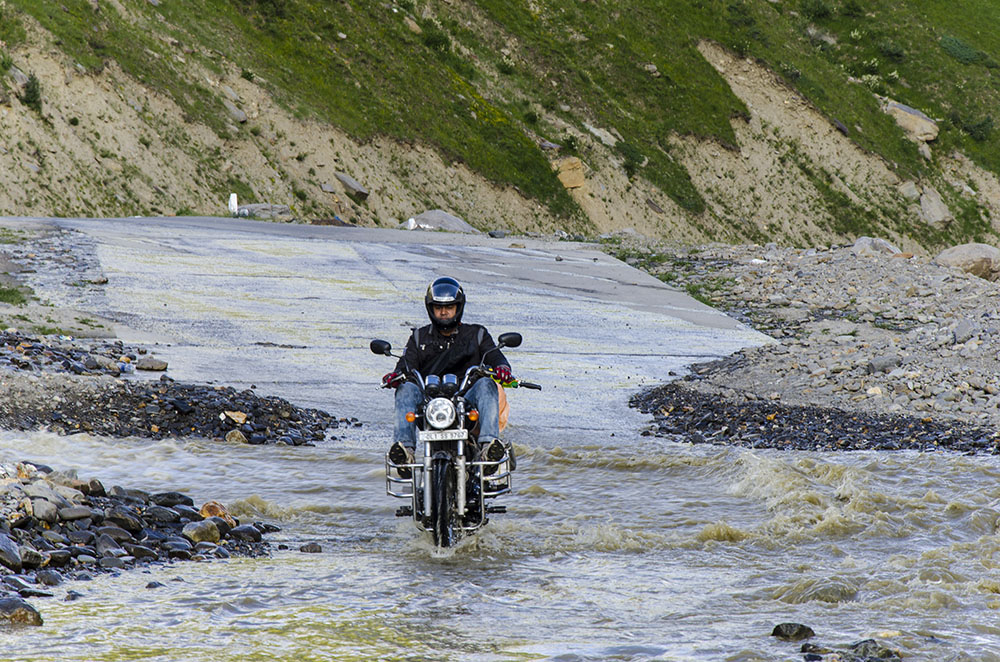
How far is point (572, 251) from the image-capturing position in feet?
115

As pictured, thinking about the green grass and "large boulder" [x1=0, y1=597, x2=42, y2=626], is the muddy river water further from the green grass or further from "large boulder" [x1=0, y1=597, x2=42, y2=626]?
the green grass

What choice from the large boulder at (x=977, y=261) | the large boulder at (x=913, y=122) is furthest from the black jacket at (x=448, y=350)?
the large boulder at (x=913, y=122)

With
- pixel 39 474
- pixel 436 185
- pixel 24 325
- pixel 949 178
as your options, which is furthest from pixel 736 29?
pixel 39 474

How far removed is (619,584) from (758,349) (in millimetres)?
12524

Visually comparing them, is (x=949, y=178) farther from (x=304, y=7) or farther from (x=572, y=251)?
(x=572, y=251)

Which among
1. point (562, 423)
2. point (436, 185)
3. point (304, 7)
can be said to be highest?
point (304, 7)

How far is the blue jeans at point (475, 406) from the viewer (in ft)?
25.8

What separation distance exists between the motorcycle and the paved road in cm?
592

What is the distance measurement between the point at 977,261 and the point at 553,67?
39.7 m

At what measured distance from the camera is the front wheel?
744cm

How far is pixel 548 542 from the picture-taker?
27.6 ft

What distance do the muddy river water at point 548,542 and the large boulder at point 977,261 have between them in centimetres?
1718

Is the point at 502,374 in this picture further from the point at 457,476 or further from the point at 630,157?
the point at 630,157

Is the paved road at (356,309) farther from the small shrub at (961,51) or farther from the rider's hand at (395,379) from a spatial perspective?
the small shrub at (961,51)
